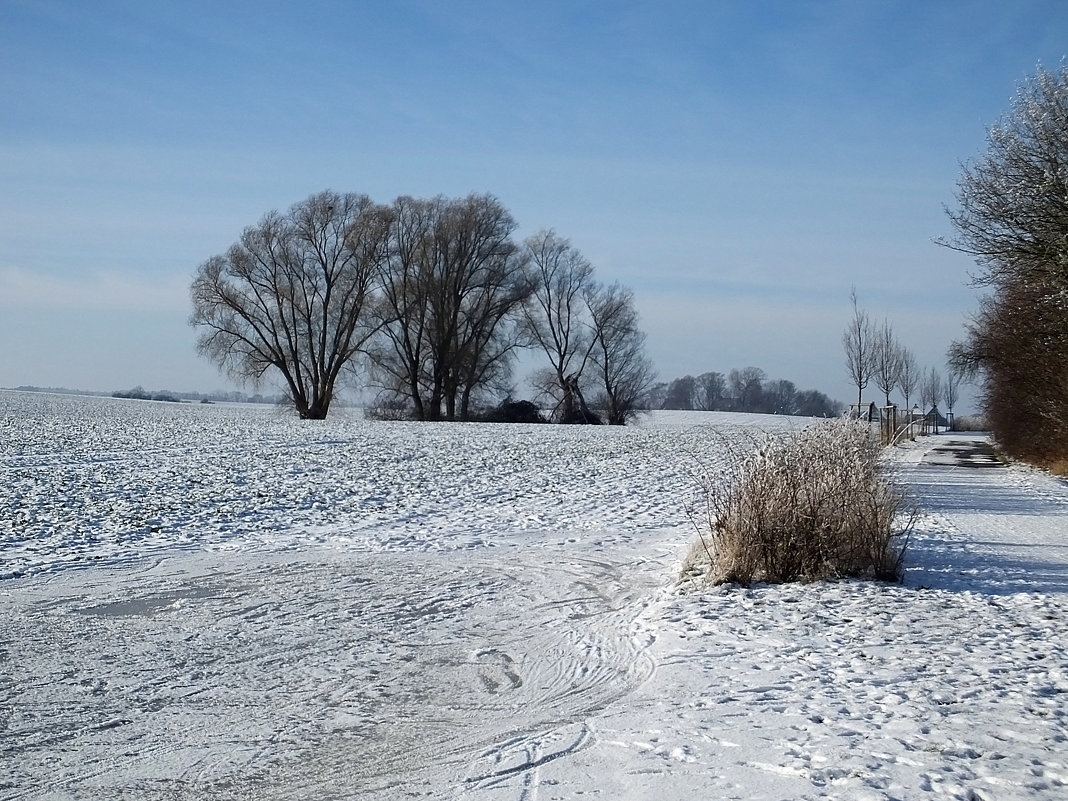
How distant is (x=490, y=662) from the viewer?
6.91 metres

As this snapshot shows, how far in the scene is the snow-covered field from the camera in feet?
15.2

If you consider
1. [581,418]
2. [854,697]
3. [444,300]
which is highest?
[444,300]

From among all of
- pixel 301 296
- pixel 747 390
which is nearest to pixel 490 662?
pixel 301 296

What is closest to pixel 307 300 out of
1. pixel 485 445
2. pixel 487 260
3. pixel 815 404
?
pixel 487 260

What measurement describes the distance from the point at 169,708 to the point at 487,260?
51.4 metres

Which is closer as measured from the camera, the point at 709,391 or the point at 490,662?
the point at 490,662

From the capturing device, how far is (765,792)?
14.0 feet

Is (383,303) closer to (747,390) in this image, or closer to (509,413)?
(509,413)

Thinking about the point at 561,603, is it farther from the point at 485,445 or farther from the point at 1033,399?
the point at 1033,399

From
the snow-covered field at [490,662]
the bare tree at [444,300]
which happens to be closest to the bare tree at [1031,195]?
the snow-covered field at [490,662]

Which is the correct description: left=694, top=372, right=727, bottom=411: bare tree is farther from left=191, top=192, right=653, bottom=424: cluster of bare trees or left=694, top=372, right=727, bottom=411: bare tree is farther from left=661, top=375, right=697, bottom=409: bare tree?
left=191, top=192, right=653, bottom=424: cluster of bare trees

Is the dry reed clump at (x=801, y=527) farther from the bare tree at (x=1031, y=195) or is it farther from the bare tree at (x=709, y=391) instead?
the bare tree at (x=709, y=391)

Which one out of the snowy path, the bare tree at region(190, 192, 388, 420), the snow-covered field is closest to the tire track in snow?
the snow-covered field

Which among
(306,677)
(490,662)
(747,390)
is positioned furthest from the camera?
Result: (747,390)
